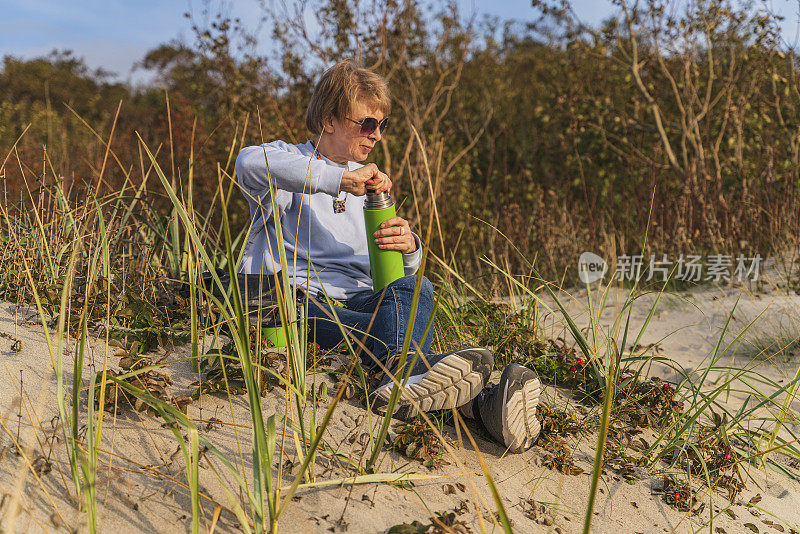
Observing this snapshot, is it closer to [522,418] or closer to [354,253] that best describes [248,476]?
[522,418]

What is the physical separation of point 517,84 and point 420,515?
9161 millimetres

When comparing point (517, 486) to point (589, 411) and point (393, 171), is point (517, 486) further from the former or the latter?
point (393, 171)

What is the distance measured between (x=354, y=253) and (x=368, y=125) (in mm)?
506

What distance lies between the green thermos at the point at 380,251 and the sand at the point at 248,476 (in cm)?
44

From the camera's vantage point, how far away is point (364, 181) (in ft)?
6.91

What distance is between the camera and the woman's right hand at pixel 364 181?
6.82 feet

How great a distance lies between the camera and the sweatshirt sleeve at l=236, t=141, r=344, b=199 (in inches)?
82.0

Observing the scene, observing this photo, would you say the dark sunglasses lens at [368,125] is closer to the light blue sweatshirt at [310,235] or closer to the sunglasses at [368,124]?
the sunglasses at [368,124]

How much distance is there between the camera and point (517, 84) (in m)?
9.73

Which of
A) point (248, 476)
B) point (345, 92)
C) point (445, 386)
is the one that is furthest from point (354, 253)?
point (248, 476)

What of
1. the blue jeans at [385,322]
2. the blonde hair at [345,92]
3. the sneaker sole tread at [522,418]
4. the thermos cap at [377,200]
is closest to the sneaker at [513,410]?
the sneaker sole tread at [522,418]

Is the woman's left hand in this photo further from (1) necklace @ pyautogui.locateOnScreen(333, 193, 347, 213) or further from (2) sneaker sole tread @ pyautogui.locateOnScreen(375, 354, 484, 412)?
(2) sneaker sole tread @ pyautogui.locateOnScreen(375, 354, 484, 412)

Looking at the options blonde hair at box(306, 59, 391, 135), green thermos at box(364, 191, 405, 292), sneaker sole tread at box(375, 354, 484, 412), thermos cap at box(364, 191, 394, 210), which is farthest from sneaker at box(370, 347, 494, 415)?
blonde hair at box(306, 59, 391, 135)

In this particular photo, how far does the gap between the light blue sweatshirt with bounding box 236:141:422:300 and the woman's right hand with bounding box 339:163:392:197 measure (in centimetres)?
12
